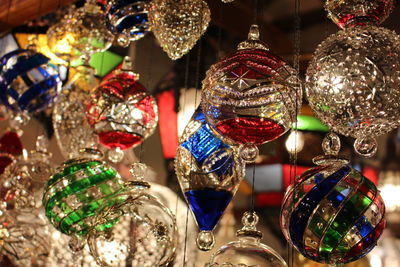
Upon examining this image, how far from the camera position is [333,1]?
1447 millimetres

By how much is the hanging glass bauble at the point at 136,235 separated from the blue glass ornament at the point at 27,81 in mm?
829

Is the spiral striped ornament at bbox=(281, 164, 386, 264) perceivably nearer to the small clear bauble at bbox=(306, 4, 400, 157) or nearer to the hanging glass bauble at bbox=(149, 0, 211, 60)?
the small clear bauble at bbox=(306, 4, 400, 157)

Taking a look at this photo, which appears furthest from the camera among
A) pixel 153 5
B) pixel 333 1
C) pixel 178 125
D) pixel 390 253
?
pixel 178 125

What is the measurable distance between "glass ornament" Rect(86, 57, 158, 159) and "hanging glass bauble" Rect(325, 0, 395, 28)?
720mm

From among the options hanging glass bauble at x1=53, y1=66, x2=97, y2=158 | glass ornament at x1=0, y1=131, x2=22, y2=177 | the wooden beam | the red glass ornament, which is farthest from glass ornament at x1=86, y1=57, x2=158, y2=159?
the wooden beam

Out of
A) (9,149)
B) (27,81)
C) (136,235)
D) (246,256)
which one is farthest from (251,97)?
(9,149)

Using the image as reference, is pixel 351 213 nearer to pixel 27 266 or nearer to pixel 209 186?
pixel 209 186

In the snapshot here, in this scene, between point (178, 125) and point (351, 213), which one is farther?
point (178, 125)

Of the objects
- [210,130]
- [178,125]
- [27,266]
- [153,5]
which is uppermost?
[153,5]

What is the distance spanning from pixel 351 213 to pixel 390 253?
3.22 ft

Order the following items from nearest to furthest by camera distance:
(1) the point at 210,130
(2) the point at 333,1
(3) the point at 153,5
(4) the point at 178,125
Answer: (2) the point at 333,1 < (1) the point at 210,130 < (3) the point at 153,5 < (4) the point at 178,125

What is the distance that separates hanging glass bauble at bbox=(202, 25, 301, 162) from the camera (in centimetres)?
139

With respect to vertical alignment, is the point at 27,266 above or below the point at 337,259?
below

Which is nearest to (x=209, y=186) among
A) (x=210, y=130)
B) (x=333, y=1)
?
(x=210, y=130)
